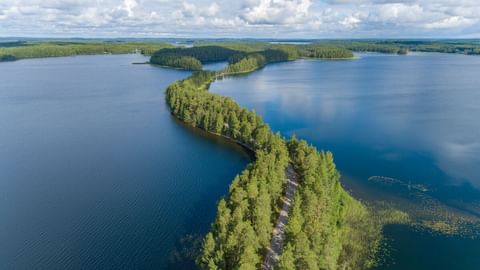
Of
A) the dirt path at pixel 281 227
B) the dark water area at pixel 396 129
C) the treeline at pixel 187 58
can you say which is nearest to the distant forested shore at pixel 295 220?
the dirt path at pixel 281 227

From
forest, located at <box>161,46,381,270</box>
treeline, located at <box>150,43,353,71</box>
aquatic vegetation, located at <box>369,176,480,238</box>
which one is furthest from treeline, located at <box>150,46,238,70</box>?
aquatic vegetation, located at <box>369,176,480,238</box>

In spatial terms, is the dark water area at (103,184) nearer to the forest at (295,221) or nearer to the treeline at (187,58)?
the forest at (295,221)

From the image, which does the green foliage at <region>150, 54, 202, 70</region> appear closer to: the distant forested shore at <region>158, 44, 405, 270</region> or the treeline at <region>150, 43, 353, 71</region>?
the treeline at <region>150, 43, 353, 71</region>

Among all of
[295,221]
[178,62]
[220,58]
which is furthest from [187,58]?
[295,221]

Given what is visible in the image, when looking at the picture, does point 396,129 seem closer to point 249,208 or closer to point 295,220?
point 249,208

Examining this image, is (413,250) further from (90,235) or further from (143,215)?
(90,235)

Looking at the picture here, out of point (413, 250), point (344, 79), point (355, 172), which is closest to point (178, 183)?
point (355, 172)
